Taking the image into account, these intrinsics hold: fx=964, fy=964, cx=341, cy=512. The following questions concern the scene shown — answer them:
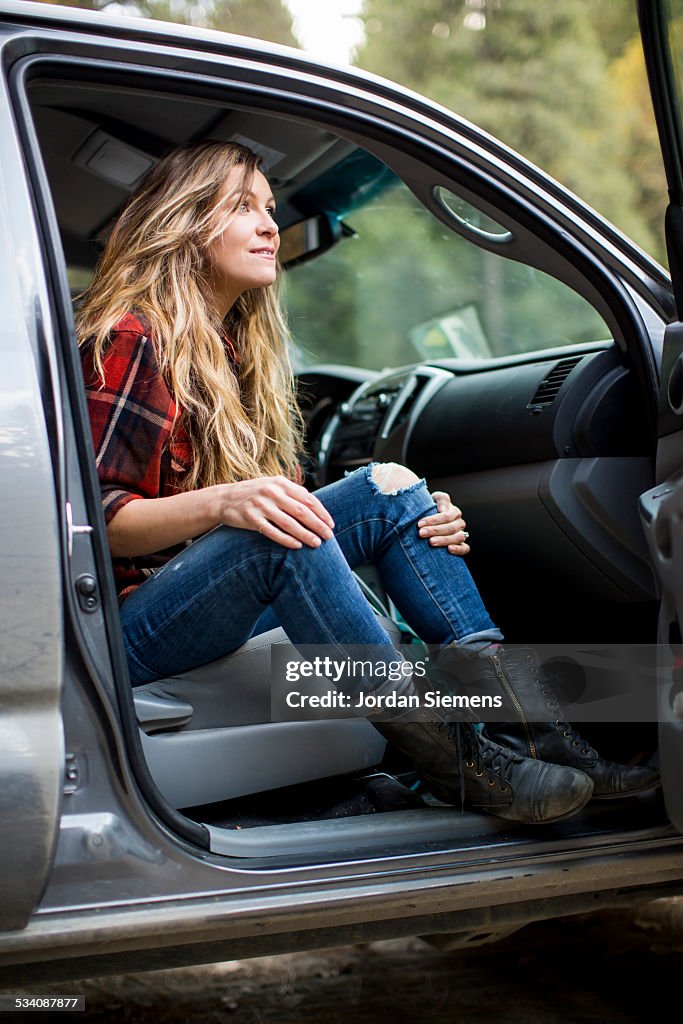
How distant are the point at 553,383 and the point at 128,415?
0.94 metres

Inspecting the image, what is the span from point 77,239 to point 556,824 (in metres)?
1.91

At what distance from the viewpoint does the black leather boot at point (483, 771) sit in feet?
5.08

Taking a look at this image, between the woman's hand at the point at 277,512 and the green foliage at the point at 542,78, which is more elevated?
the green foliage at the point at 542,78

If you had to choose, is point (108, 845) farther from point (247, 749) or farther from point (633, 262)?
point (633, 262)

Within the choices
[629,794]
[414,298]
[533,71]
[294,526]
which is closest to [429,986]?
[629,794]

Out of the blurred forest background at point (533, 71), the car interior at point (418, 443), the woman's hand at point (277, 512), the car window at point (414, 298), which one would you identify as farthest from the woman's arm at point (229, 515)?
the blurred forest background at point (533, 71)

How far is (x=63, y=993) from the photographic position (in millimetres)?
2148

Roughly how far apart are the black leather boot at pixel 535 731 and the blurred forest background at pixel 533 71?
14.9 m

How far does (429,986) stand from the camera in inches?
84.0

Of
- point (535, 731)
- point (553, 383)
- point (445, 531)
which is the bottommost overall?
point (535, 731)

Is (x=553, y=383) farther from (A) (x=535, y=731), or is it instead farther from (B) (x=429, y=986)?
(B) (x=429, y=986)

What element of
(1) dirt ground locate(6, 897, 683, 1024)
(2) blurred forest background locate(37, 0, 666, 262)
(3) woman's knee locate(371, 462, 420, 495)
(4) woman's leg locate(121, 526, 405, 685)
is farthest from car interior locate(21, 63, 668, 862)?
(2) blurred forest background locate(37, 0, 666, 262)

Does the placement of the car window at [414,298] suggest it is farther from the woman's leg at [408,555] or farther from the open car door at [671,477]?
the woman's leg at [408,555]

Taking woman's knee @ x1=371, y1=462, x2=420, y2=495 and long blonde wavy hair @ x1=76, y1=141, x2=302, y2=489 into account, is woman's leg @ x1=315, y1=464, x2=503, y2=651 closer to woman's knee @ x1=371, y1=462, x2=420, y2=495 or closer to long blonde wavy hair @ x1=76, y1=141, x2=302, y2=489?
woman's knee @ x1=371, y1=462, x2=420, y2=495
